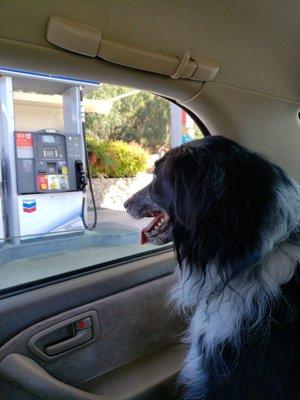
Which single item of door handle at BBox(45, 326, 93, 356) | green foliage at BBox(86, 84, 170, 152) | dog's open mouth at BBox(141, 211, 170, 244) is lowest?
door handle at BBox(45, 326, 93, 356)

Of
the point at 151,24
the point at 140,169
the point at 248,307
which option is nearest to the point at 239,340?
the point at 248,307

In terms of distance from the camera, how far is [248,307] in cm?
147

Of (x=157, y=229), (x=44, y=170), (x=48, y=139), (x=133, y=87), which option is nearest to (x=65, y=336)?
(x=157, y=229)

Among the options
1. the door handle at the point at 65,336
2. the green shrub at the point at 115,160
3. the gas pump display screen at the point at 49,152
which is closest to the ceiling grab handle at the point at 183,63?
the door handle at the point at 65,336

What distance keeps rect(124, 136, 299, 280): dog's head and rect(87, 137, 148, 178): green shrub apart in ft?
28.2

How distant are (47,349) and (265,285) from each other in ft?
3.40

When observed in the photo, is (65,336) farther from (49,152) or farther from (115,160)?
(115,160)

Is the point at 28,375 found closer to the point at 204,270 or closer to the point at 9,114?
the point at 204,270

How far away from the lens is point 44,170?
569 cm

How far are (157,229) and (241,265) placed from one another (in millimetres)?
543

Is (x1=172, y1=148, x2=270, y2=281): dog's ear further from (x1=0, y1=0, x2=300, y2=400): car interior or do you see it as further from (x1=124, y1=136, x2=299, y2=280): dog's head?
(x1=0, y1=0, x2=300, y2=400): car interior

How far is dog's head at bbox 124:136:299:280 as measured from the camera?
56.1 inches


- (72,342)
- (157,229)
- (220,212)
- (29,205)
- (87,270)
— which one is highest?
(220,212)

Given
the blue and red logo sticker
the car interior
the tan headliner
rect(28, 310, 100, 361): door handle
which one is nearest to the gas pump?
the blue and red logo sticker
